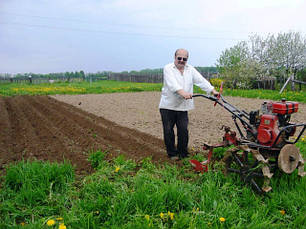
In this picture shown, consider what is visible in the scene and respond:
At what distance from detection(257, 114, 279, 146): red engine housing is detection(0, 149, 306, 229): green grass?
21.8 inches

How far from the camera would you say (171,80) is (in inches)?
157

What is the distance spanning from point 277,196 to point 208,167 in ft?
3.18

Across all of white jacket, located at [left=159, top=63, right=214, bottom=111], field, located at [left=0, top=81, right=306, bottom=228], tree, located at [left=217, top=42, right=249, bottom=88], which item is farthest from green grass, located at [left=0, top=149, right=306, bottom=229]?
tree, located at [left=217, top=42, right=249, bottom=88]

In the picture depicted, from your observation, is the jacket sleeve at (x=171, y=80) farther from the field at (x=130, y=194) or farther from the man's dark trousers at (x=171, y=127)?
the field at (x=130, y=194)

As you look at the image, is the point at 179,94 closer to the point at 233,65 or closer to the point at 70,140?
the point at 70,140

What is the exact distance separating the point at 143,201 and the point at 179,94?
177cm

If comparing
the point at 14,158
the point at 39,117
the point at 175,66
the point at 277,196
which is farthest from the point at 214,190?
the point at 39,117

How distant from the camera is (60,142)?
5.64 metres

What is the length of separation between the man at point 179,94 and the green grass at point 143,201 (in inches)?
36.3

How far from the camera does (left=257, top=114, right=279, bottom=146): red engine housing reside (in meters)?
3.18

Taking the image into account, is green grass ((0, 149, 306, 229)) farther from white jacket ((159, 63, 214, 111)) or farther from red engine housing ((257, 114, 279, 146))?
white jacket ((159, 63, 214, 111))

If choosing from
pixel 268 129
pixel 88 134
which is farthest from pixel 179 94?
pixel 88 134

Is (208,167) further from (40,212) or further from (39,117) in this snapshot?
(39,117)

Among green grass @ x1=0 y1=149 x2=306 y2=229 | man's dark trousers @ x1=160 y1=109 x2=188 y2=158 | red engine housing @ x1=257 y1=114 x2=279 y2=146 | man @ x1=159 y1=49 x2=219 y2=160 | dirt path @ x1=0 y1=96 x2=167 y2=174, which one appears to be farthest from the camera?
dirt path @ x1=0 y1=96 x2=167 y2=174
